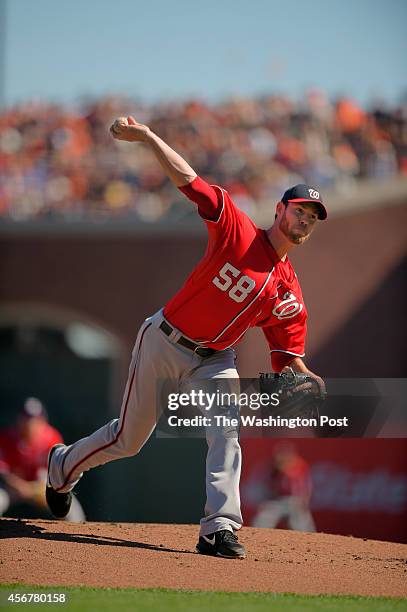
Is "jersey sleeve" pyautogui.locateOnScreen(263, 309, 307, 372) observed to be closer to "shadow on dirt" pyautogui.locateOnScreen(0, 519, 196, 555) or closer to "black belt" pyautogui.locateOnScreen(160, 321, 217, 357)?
"black belt" pyautogui.locateOnScreen(160, 321, 217, 357)

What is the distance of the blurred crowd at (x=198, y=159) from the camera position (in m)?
13.9

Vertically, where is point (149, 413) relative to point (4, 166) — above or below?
below

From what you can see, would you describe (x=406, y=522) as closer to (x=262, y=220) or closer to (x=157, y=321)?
(x=262, y=220)

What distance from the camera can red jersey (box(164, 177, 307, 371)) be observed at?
4.88 metres

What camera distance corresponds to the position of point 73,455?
5.45 m

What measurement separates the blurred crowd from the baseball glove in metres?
7.98

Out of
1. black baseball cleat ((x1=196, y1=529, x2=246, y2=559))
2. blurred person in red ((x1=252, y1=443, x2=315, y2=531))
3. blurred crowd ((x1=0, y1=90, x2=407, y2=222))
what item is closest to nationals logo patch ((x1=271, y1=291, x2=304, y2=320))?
black baseball cleat ((x1=196, y1=529, x2=246, y2=559))

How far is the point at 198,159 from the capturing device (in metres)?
14.1

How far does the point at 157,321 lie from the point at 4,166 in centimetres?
966

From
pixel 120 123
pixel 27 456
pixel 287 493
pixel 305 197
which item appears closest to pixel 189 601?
pixel 305 197

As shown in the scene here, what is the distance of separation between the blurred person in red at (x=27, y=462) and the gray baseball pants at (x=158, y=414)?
14.5ft

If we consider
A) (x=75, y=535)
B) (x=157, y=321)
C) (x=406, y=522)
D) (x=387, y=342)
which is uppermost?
(x=387, y=342)

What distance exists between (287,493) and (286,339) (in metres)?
5.19

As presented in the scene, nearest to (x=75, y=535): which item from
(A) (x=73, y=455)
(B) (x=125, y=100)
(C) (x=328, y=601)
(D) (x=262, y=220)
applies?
(A) (x=73, y=455)
